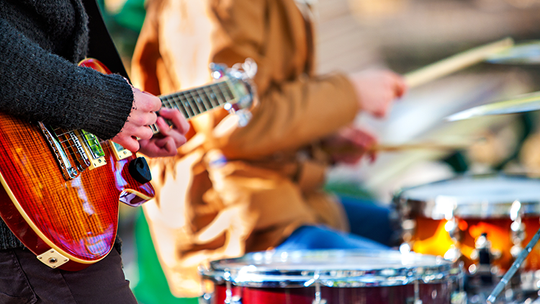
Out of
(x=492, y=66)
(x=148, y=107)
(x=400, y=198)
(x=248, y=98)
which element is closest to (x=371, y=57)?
(x=492, y=66)

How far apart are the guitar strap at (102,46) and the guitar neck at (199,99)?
0.09 m

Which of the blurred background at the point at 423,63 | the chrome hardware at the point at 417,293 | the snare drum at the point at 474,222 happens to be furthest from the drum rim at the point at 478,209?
the blurred background at the point at 423,63

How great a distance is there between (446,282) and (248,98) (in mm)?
548

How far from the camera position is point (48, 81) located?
688mm

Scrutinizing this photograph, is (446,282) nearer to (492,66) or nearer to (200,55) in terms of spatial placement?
(200,55)

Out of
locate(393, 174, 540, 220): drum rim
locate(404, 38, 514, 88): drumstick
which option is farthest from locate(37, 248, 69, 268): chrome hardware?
locate(404, 38, 514, 88): drumstick

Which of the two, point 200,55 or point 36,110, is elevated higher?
point 200,55

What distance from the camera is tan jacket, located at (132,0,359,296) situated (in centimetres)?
143

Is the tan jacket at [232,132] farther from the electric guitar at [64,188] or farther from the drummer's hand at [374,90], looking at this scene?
the electric guitar at [64,188]

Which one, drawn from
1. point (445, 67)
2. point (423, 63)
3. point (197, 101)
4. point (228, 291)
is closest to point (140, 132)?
point (197, 101)

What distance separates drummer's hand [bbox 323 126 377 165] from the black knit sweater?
116 centimetres

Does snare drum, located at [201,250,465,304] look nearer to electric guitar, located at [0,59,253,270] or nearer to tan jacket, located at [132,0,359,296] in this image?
electric guitar, located at [0,59,253,270]

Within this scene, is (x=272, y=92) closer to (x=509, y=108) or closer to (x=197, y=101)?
(x=197, y=101)

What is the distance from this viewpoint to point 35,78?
68 cm
